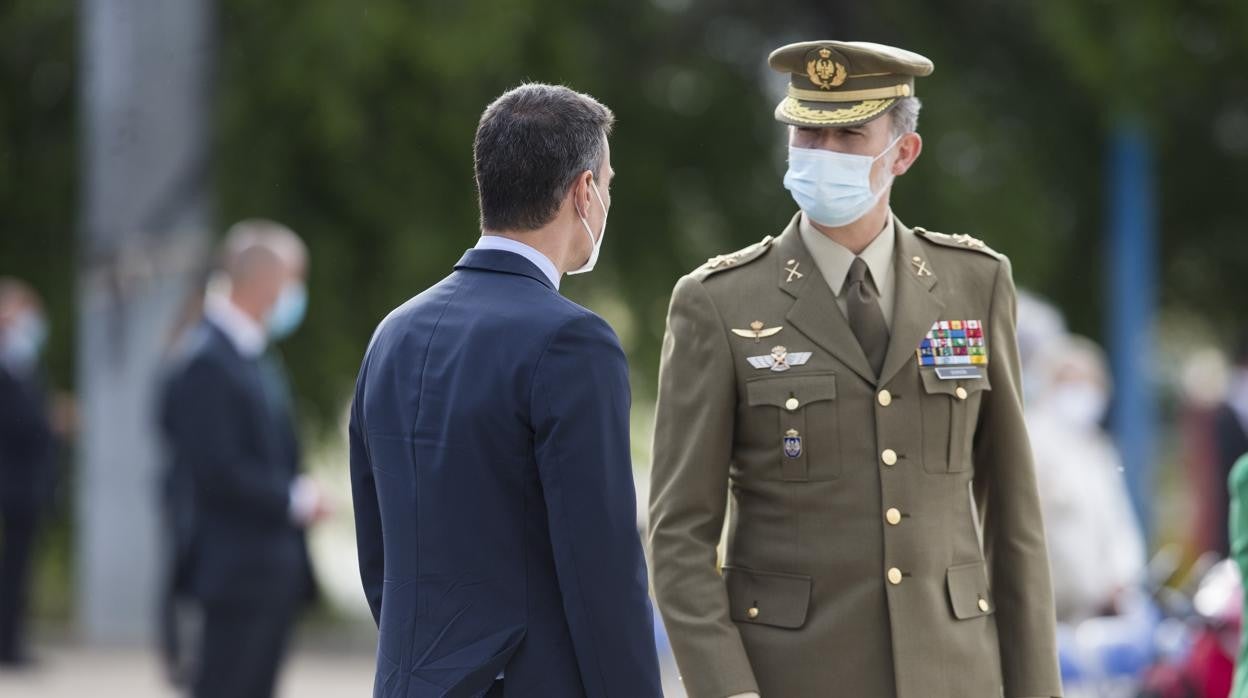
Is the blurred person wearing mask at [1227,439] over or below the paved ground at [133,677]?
over

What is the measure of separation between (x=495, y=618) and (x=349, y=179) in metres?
8.73

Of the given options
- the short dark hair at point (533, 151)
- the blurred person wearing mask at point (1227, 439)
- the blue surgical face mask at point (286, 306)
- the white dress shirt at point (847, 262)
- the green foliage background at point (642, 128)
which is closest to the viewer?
the short dark hair at point (533, 151)

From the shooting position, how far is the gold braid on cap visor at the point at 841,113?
361 cm

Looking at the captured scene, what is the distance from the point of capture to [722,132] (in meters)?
12.6

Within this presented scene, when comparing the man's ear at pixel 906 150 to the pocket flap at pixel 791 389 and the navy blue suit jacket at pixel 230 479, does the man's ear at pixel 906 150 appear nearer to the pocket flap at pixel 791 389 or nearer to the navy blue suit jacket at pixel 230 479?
the pocket flap at pixel 791 389

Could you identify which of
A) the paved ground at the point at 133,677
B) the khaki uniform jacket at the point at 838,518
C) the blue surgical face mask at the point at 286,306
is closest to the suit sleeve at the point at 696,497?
the khaki uniform jacket at the point at 838,518

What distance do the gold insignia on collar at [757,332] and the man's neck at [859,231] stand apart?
0.80 ft

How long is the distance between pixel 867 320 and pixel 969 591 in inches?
21.4

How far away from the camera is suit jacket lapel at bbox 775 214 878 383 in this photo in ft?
11.6

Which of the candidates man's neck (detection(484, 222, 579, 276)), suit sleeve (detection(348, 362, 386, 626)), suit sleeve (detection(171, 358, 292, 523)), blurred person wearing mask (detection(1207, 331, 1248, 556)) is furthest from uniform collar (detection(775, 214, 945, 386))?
blurred person wearing mask (detection(1207, 331, 1248, 556))

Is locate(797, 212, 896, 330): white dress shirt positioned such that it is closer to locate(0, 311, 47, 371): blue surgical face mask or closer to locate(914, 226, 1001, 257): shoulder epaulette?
locate(914, 226, 1001, 257): shoulder epaulette

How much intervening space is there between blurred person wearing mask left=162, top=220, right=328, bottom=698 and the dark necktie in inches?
126

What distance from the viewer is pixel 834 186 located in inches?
142

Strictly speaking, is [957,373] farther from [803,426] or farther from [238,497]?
[238,497]
